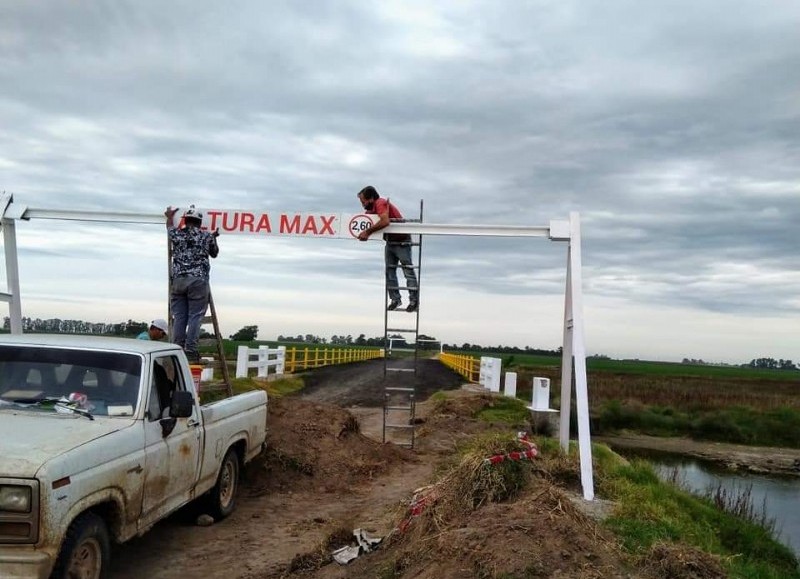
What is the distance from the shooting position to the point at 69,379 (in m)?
5.97

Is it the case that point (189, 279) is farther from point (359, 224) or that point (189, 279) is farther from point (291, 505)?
point (291, 505)

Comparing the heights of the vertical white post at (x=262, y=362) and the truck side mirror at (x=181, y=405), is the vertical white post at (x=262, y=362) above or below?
below

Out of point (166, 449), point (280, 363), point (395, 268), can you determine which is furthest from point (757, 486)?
point (166, 449)

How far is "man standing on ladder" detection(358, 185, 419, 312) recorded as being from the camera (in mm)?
10329

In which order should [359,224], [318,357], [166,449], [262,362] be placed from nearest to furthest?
[166,449] < [359,224] < [262,362] < [318,357]

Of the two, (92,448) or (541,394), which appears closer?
(92,448)

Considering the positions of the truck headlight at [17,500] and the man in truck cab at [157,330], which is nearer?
the truck headlight at [17,500]

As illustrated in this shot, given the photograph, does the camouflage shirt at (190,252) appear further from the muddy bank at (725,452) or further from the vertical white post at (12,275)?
the muddy bank at (725,452)

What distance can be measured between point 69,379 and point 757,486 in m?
16.8

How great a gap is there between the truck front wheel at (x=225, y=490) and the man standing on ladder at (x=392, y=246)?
3.65 meters

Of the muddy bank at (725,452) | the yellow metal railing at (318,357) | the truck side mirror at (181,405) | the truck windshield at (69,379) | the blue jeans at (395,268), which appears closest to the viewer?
the truck windshield at (69,379)

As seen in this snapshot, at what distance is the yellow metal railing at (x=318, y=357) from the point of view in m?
28.1

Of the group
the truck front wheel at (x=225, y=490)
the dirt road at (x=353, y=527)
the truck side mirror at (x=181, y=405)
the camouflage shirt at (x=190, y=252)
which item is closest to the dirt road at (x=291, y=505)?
the dirt road at (x=353, y=527)

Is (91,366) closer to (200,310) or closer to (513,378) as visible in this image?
(200,310)
